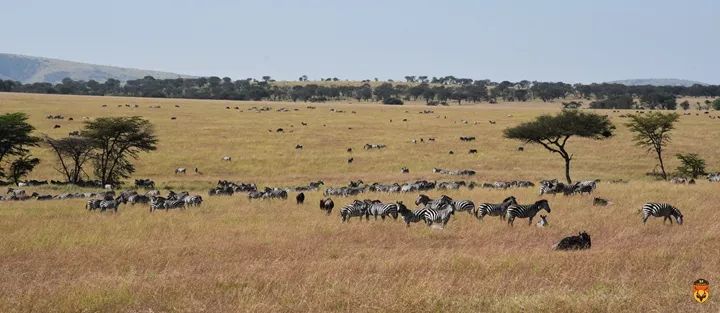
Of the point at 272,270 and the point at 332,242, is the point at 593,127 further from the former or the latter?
the point at 272,270

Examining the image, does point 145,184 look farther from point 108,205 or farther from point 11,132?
point 108,205

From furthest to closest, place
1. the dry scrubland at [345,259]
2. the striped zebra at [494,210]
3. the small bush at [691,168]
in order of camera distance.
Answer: the small bush at [691,168], the striped zebra at [494,210], the dry scrubland at [345,259]

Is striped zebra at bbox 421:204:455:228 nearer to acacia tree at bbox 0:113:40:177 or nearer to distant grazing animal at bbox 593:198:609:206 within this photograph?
distant grazing animal at bbox 593:198:609:206

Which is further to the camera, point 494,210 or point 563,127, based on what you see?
point 563,127

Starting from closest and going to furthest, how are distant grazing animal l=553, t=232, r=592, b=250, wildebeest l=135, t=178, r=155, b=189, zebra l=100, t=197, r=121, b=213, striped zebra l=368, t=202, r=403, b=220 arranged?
distant grazing animal l=553, t=232, r=592, b=250 → striped zebra l=368, t=202, r=403, b=220 → zebra l=100, t=197, r=121, b=213 → wildebeest l=135, t=178, r=155, b=189

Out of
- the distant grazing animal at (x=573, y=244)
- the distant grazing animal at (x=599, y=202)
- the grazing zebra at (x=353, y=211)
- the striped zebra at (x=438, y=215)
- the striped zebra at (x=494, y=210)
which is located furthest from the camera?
the distant grazing animal at (x=599, y=202)

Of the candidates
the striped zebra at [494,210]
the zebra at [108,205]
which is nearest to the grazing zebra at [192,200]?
the zebra at [108,205]

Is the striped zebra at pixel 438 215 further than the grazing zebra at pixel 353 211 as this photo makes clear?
No

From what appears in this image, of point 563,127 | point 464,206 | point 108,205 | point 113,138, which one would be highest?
point 563,127

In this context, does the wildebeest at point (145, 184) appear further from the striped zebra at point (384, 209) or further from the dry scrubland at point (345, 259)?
the striped zebra at point (384, 209)

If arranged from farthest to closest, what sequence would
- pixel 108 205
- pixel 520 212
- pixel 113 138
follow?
pixel 113 138
pixel 108 205
pixel 520 212

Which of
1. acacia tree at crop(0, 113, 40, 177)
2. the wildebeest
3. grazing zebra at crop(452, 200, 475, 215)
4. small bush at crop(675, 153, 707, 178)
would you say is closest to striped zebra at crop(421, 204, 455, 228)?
grazing zebra at crop(452, 200, 475, 215)

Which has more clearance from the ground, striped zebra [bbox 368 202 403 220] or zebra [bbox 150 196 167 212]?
striped zebra [bbox 368 202 403 220]

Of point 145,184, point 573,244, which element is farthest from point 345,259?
point 145,184
